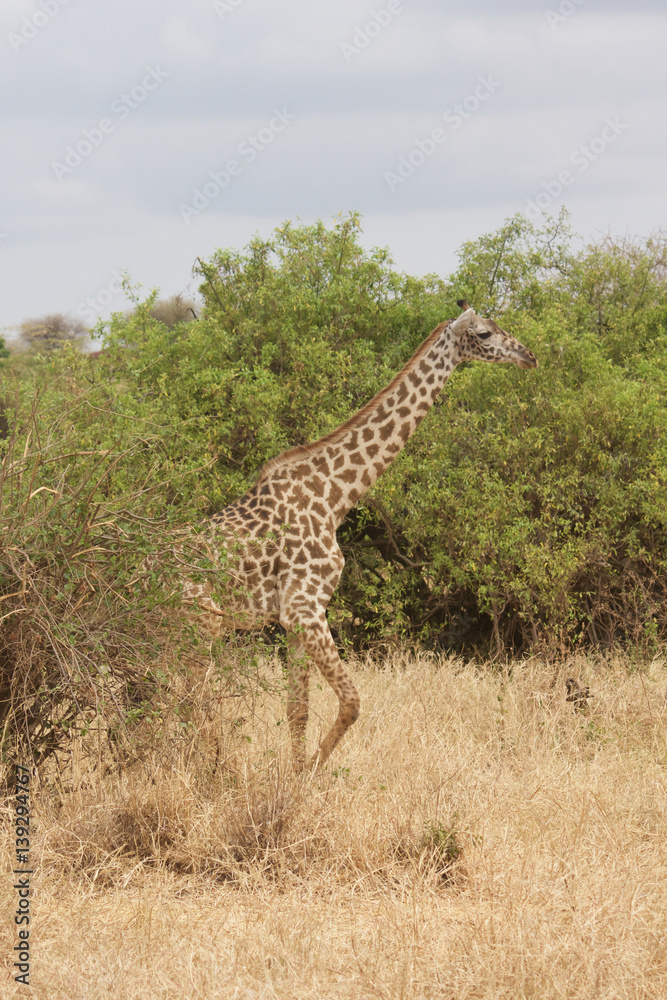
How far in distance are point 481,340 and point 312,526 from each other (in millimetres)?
1713

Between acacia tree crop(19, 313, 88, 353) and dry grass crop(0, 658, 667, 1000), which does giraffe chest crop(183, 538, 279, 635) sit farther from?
acacia tree crop(19, 313, 88, 353)

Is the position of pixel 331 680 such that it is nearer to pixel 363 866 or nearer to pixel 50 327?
pixel 363 866

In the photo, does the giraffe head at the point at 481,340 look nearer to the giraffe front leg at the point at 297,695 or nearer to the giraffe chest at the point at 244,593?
the giraffe chest at the point at 244,593

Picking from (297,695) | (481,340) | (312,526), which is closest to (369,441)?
(312,526)

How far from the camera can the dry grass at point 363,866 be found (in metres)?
3.68

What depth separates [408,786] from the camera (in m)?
5.30

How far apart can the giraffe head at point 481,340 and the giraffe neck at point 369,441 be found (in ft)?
0.23

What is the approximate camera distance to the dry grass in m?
3.68

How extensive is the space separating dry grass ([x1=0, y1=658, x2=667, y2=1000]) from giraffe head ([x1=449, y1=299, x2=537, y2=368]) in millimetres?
2354

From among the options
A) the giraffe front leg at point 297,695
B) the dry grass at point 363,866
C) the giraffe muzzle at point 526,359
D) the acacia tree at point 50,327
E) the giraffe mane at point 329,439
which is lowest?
the dry grass at point 363,866

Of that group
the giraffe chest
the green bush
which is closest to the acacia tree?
the green bush

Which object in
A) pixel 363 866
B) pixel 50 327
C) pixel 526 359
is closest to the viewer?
pixel 363 866

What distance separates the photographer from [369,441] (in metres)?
6.89

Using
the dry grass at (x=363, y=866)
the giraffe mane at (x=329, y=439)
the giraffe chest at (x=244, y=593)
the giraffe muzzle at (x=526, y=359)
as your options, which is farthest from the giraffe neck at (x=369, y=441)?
the dry grass at (x=363, y=866)
